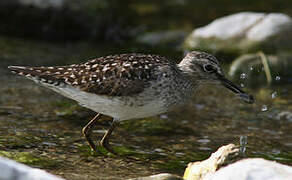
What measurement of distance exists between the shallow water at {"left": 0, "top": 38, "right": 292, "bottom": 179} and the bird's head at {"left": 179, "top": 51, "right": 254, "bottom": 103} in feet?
3.03

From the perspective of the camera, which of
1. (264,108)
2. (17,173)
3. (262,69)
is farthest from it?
(262,69)

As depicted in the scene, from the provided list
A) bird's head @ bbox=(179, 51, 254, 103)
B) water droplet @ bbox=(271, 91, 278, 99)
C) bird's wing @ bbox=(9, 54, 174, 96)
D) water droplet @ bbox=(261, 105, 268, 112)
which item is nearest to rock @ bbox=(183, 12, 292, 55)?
water droplet @ bbox=(271, 91, 278, 99)

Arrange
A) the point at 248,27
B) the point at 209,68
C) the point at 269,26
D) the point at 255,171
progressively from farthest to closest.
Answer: the point at 248,27 → the point at 269,26 → the point at 209,68 → the point at 255,171

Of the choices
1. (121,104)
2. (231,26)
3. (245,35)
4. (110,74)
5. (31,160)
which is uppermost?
(231,26)

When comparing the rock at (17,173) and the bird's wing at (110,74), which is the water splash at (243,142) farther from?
the rock at (17,173)

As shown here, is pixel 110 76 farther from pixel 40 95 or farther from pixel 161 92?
pixel 40 95

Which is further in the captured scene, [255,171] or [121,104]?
[121,104]

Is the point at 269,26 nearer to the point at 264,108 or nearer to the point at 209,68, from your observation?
the point at 264,108

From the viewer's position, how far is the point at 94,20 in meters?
14.7

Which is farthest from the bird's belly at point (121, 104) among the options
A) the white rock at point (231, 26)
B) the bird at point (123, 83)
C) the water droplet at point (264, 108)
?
the white rock at point (231, 26)

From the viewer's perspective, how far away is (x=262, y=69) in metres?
12.1

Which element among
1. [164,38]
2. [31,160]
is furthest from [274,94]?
[31,160]

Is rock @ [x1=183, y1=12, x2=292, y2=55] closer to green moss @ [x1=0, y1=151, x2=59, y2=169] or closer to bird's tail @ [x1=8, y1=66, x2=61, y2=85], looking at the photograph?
bird's tail @ [x1=8, y1=66, x2=61, y2=85]

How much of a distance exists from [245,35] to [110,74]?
6.34 metres
